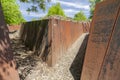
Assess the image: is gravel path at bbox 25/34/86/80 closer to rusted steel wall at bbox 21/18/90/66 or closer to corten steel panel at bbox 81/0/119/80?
rusted steel wall at bbox 21/18/90/66

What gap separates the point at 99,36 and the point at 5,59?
99.2 inches

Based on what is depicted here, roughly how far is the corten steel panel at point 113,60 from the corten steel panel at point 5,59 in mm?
2200

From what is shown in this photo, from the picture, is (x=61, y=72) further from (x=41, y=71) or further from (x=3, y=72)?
(x=3, y=72)

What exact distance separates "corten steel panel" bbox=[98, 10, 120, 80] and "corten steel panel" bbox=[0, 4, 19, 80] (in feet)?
7.22

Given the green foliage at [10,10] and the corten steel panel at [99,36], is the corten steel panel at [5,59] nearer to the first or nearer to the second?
the corten steel panel at [99,36]

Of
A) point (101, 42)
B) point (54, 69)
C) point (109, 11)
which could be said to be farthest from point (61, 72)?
point (109, 11)

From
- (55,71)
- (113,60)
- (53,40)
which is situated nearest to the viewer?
(113,60)

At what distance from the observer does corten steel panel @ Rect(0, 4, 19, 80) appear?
523 centimetres

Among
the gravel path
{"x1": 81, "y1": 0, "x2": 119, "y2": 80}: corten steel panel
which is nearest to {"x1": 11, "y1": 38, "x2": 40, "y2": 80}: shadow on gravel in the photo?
the gravel path

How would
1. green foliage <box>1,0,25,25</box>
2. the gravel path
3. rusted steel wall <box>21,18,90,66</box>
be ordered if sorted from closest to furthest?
the gravel path < rusted steel wall <box>21,18,90,66</box> < green foliage <box>1,0,25,25</box>

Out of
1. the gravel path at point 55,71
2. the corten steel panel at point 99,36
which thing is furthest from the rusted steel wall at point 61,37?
the corten steel panel at point 99,36

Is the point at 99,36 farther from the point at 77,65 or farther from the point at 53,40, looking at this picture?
the point at 53,40

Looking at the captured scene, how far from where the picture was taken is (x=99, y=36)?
5.92 meters

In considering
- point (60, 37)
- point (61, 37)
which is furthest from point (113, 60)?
point (61, 37)
